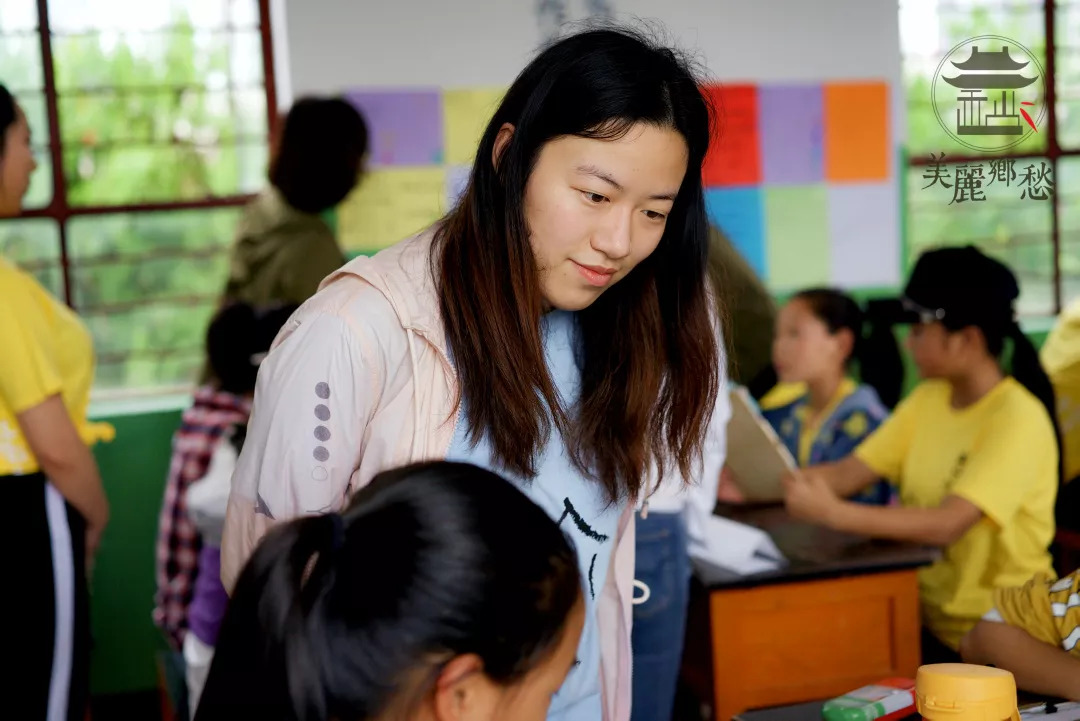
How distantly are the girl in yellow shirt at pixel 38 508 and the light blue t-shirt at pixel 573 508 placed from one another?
3.33 ft

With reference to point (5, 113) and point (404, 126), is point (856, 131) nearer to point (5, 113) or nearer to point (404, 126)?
point (404, 126)

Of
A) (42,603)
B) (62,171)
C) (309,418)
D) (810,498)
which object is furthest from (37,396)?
(62,171)

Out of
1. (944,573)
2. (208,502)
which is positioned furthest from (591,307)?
(944,573)

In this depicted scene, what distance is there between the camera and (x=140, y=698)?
11.6 feet

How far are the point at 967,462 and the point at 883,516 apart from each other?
192mm

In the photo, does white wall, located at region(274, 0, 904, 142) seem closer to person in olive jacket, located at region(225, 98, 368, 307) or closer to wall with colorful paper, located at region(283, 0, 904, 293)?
wall with colorful paper, located at region(283, 0, 904, 293)

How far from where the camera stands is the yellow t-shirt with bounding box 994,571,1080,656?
5.16 feet

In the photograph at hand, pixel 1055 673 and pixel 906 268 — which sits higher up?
pixel 906 268

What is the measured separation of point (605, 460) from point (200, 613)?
126 cm

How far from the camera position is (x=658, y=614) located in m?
2.00

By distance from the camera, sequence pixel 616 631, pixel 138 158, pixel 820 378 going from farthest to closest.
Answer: pixel 138 158, pixel 820 378, pixel 616 631

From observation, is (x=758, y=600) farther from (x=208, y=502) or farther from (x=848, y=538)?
(x=208, y=502)

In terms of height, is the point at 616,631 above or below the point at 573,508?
below

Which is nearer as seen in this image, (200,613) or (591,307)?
(591,307)
